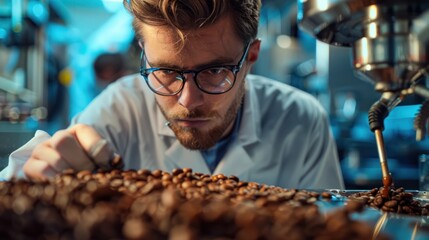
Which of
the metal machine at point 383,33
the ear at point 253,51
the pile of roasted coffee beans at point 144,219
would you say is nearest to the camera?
the pile of roasted coffee beans at point 144,219

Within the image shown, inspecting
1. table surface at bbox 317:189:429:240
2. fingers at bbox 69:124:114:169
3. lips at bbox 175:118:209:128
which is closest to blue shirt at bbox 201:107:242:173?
lips at bbox 175:118:209:128

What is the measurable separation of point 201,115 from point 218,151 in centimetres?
38

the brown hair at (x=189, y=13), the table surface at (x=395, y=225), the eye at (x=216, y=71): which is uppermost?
the brown hair at (x=189, y=13)

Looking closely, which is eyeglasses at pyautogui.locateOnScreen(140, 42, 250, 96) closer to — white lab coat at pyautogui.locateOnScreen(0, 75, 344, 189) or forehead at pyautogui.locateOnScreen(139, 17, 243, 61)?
forehead at pyautogui.locateOnScreen(139, 17, 243, 61)

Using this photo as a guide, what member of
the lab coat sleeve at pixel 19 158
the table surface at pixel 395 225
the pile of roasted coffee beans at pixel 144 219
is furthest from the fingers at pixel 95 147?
the table surface at pixel 395 225

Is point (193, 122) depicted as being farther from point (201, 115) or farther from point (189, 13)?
point (189, 13)

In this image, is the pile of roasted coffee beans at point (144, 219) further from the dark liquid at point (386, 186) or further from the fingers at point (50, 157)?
the dark liquid at point (386, 186)

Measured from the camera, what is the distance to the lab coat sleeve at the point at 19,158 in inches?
39.2

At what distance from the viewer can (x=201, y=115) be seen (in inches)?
55.8

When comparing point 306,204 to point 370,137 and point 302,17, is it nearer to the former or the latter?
point 302,17

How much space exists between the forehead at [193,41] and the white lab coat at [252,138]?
45cm

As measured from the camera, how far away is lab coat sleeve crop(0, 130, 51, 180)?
996 millimetres

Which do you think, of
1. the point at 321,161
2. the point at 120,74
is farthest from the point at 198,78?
the point at 120,74

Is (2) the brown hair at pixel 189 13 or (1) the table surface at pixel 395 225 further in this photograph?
(2) the brown hair at pixel 189 13
